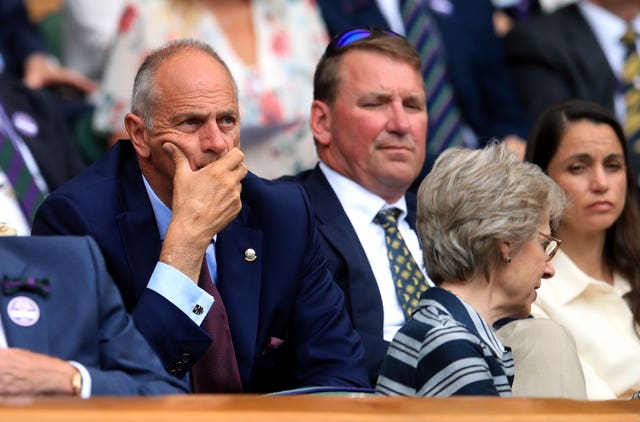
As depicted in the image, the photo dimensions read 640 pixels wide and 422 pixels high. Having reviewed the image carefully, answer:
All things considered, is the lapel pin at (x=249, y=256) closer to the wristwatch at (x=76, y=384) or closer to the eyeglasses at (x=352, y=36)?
the wristwatch at (x=76, y=384)

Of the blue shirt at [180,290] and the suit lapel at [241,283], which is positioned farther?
the suit lapel at [241,283]

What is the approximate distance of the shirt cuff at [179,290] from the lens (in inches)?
122

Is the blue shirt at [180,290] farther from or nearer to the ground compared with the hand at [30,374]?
farther from the ground

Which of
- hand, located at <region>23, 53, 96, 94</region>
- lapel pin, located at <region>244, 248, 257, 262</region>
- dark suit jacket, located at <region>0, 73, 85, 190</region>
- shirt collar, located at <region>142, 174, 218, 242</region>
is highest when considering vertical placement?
Result: hand, located at <region>23, 53, 96, 94</region>

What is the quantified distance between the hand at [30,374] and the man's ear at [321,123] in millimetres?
1934

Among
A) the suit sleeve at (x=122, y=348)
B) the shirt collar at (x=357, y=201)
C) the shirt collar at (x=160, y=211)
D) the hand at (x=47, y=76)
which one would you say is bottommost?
the suit sleeve at (x=122, y=348)

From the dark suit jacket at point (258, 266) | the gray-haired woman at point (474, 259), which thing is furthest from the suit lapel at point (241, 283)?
the gray-haired woman at point (474, 259)

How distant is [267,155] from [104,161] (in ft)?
4.97

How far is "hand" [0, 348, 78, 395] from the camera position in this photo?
8.25 ft

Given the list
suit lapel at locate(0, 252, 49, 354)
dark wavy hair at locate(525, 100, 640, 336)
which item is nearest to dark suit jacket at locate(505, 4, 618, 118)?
dark wavy hair at locate(525, 100, 640, 336)

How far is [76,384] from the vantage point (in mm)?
2580

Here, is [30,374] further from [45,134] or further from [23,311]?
[45,134]

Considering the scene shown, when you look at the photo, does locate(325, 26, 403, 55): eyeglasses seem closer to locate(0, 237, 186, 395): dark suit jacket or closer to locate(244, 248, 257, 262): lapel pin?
locate(244, 248, 257, 262): lapel pin

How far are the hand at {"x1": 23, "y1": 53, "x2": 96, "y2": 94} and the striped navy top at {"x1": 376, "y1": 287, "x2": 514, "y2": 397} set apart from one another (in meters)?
2.98
